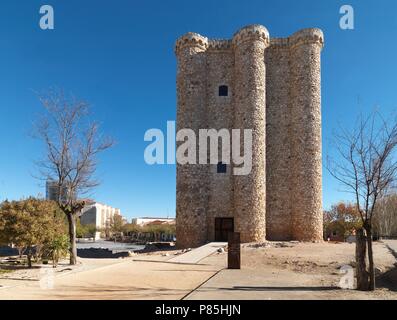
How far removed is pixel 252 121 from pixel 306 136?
13.8 feet

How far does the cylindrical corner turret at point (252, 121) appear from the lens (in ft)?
84.2

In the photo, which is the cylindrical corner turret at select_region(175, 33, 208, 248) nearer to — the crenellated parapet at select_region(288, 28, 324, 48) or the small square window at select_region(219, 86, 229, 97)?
the small square window at select_region(219, 86, 229, 97)

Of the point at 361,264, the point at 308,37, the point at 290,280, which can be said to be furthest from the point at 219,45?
the point at 361,264

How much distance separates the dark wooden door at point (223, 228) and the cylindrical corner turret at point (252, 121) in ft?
3.97

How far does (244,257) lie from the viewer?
1641 cm

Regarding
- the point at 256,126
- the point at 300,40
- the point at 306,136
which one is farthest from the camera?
the point at 300,40

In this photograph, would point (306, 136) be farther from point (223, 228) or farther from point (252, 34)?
point (223, 228)

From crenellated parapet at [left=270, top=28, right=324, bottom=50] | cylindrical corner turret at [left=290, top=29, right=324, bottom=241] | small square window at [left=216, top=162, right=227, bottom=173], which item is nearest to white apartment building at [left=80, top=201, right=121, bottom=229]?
small square window at [left=216, top=162, right=227, bottom=173]

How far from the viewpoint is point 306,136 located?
2669 centimetres

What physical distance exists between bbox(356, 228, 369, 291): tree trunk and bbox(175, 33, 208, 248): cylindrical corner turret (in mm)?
18147

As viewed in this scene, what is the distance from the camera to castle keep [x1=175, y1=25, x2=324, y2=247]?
26.2 m
